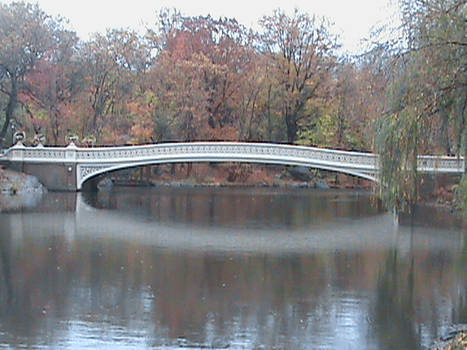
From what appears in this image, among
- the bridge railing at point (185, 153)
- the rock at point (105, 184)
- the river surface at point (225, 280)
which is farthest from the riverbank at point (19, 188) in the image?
the rock at point (105, 184)

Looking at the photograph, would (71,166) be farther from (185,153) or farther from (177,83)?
(177,83)

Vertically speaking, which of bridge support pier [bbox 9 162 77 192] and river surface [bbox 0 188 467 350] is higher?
bridge support pier [bbox 9 162 77 192]

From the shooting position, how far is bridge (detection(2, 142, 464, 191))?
2558 cm

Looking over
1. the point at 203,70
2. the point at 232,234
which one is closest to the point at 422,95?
the point at 232,234

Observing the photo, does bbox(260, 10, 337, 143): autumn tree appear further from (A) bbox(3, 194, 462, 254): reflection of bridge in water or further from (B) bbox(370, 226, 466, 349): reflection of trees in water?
(B) bbox(370, 226, 466, 349): reflection of trees in water

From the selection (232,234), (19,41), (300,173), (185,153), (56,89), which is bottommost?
(232,234)

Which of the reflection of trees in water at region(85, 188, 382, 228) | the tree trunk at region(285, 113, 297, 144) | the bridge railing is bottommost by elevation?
the reflection of trees in water at region(85, 188, 382, 228)

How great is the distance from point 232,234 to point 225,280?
5.42m

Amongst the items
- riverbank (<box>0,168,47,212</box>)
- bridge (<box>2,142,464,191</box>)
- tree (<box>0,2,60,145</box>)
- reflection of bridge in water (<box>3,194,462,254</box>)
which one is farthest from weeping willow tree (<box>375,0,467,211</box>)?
tree (<box>0,2,60,145</box>)

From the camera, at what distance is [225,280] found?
1096 centimetres

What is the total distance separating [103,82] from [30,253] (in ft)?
75.4

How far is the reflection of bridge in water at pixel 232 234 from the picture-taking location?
582 inches

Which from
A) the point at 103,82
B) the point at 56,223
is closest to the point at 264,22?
the point at 103,82

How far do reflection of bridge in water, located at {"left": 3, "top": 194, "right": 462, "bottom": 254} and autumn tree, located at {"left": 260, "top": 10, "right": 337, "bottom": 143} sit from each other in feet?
56.6
